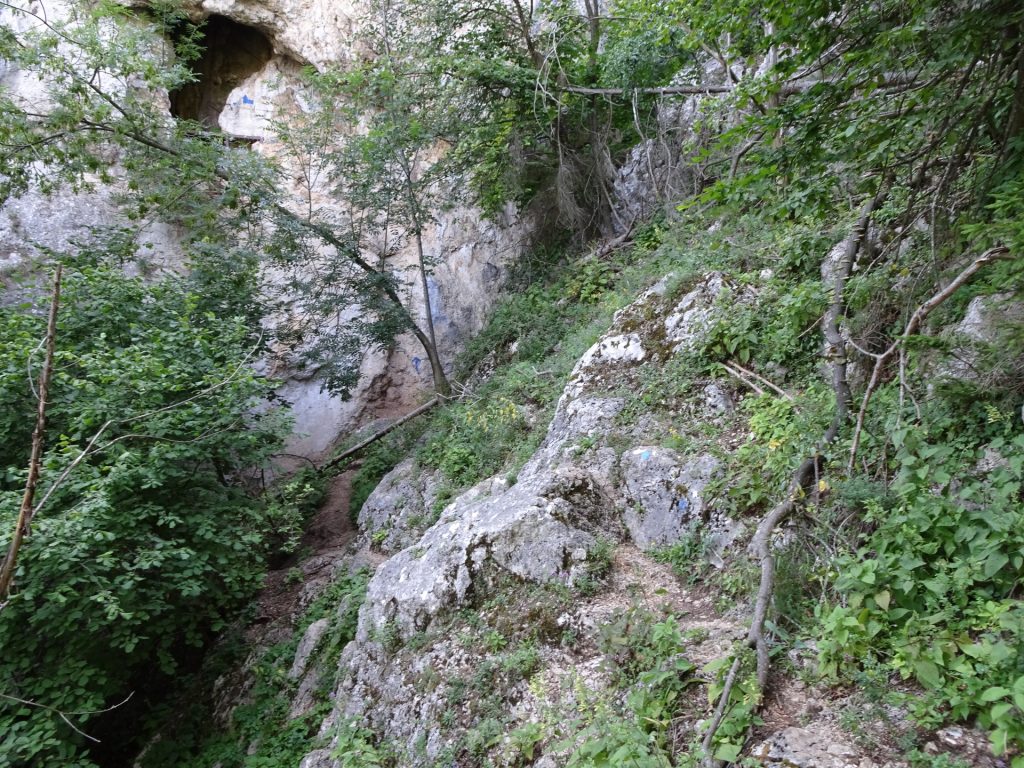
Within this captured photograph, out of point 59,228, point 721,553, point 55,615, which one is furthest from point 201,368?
point 59,228

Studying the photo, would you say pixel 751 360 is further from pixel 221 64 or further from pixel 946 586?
pixel 221 64

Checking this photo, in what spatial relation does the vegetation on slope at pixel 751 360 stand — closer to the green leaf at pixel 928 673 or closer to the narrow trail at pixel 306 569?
the green leaf at pixel 928 673

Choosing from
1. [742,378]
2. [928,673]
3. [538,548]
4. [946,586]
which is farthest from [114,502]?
[946,586]

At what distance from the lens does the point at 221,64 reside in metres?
16.6

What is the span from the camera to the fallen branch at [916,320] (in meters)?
3.14

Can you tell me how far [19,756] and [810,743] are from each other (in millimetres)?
5845

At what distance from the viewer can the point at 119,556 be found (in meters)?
5.15

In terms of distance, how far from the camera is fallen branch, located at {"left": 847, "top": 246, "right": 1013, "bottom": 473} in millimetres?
3143

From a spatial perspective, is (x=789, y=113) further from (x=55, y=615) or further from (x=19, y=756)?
(x=19, y=756)

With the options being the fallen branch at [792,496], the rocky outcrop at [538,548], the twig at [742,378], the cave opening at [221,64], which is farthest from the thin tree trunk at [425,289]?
the cave opening at [221,64]

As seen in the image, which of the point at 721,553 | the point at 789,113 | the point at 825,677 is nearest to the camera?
the point at 825,677

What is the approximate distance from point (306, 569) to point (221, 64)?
1566 centimetres

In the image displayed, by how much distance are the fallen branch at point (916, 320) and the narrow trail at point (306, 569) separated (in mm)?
6675

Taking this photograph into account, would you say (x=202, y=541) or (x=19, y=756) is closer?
(x=19, y=756)
